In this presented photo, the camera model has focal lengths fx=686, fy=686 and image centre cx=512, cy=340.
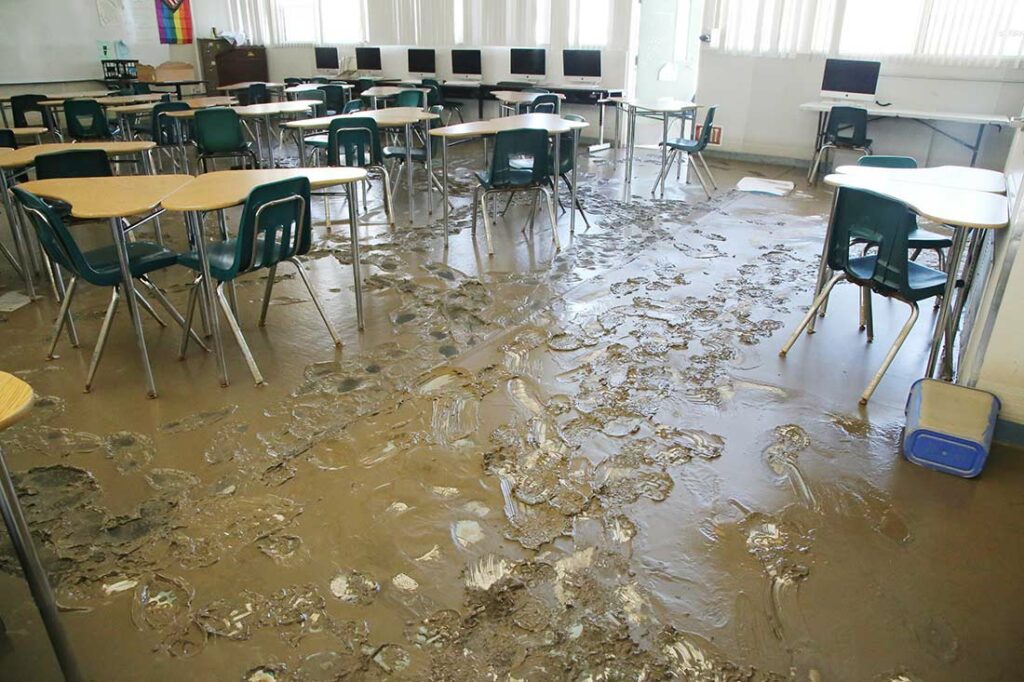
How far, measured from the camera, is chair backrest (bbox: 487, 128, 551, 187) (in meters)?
4.39

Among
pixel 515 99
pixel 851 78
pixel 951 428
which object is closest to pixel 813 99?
pixel 851 78

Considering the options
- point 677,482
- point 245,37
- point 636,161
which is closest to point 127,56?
point 245,37

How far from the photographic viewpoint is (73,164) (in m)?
3.54

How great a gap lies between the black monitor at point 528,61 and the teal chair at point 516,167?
5145mm

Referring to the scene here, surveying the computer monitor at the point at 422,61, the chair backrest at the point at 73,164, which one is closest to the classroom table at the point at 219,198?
the chair backrest at the point at 73,164

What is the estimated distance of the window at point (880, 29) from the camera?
6387mm

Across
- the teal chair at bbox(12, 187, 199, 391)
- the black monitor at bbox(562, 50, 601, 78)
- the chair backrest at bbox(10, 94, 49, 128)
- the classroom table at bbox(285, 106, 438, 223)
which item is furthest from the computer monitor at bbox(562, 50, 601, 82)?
the teal chair at bbox(12, 187, 199, 391)

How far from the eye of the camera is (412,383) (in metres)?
2.93

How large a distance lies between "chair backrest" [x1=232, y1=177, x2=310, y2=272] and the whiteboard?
29.1 feet

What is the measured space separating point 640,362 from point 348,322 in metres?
1.52

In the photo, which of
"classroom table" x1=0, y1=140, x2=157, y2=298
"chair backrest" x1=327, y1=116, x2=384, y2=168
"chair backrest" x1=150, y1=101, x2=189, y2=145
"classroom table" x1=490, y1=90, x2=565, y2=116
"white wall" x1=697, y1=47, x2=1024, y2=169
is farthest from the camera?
"classroom table" x1=490, y1=90, x2=565, y2=116

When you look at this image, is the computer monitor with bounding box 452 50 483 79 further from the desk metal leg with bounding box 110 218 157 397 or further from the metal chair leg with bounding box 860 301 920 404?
the metal chair leg with bounding box 860 301 920 404

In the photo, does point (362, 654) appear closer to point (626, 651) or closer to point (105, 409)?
point (626, 651)

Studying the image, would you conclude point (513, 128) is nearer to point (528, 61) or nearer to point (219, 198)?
point (219, 198)
